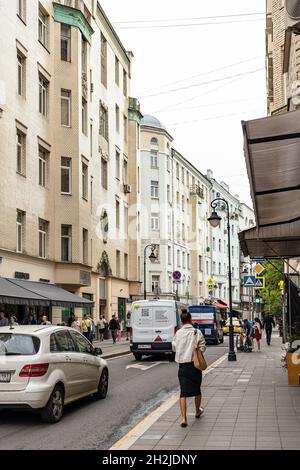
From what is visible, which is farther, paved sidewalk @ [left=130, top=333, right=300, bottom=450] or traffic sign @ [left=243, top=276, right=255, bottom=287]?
traffic sign @ [left=243, top=276, right=255, bottom=287]

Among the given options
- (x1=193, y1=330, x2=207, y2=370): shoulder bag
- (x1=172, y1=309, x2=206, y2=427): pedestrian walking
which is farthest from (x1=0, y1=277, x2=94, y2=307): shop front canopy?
(x1=193, y1=330, x2=207, y2=370): shoulder bag

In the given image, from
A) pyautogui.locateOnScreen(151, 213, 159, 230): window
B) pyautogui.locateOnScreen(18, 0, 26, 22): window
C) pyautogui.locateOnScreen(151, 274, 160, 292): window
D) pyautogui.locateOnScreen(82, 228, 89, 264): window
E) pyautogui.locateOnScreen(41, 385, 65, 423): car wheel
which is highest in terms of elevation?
pyautogui.locateOnScreen(18, 0, 26, 22): window

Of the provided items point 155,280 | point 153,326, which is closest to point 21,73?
point 153,326

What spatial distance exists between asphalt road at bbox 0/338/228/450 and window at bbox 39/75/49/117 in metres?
18.8

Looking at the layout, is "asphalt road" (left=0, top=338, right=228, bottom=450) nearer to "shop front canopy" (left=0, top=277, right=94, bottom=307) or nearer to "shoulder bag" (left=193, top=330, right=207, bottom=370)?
"shoulder bag" (left=193, top=330, right=207, bottom=370)

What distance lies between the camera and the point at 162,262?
65.8 metres

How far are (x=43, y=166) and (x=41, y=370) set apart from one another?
78.3ft

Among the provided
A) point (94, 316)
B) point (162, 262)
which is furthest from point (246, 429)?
point (162, 262)

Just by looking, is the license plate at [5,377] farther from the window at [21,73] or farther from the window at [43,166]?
the window at [43,166]

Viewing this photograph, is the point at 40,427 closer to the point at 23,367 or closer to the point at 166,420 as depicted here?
the point at 23,367

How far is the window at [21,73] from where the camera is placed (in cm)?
2992

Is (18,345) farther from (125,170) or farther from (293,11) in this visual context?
(125,170)

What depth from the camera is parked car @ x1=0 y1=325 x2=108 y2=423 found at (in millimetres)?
10508
